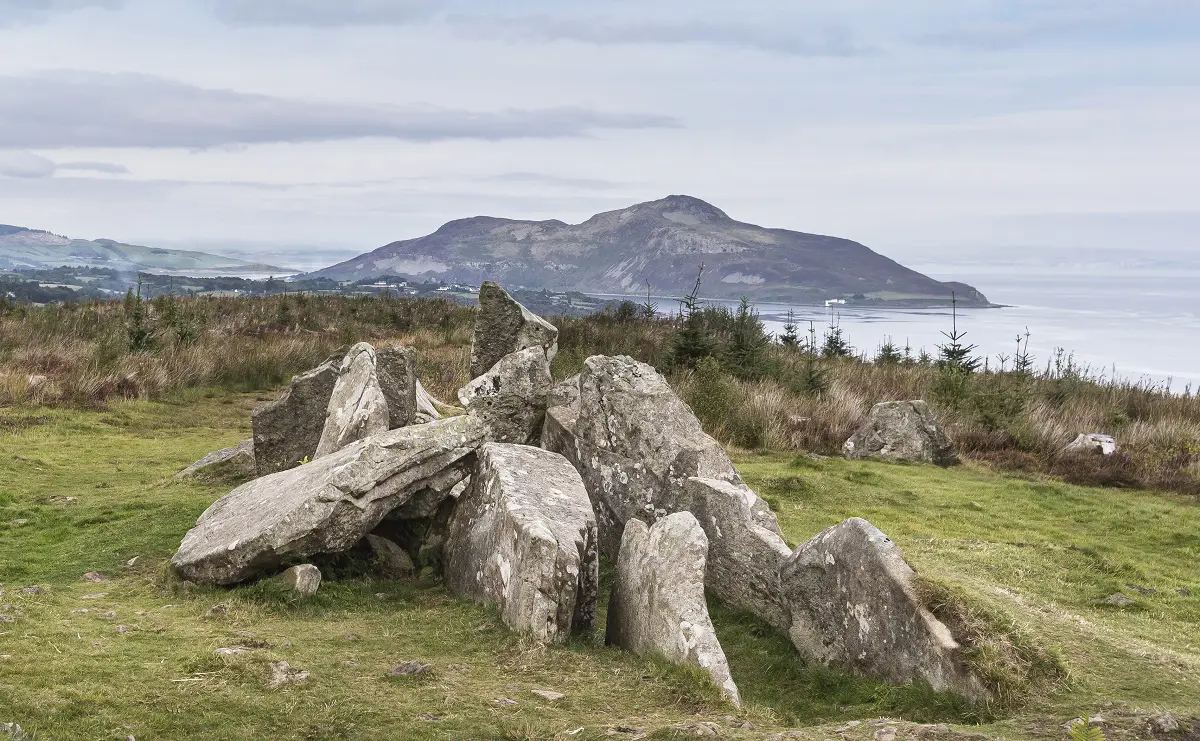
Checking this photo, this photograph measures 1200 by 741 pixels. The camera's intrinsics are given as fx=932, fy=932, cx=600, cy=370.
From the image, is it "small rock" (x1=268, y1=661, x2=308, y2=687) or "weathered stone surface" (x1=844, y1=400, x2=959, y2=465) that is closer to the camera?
"small rock" (x1=268, y1=661, x2=308, y2=687)

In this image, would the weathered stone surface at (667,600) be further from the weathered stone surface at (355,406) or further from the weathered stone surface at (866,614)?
the weathered stone surface at (355,406)

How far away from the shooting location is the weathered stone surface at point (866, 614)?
5.86 meters

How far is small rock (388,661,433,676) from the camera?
18.5 ft

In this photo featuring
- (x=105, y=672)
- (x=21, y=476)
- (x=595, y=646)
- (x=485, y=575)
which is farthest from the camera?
(x=21, y=476)

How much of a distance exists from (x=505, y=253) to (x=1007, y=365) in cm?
17022

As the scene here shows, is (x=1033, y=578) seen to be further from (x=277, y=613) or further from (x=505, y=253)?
(x=505, y=253)

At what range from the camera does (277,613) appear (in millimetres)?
6961

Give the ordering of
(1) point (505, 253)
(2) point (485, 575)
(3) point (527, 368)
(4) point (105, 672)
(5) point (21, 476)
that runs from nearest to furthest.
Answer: (4) point (105, 672)
(2) point (485, 575)
(3) point (527, 368)
(5) point (21, 476)
(1) point (505, 253)

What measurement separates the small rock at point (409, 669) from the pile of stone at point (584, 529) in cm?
89

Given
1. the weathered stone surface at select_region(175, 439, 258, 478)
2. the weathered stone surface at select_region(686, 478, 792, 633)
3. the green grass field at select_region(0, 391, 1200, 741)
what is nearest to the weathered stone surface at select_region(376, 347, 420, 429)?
the weathered stone surface at select_region(175, 439, 258, 478)

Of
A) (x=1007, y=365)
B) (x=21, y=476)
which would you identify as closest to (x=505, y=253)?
(x=1007, y=365)

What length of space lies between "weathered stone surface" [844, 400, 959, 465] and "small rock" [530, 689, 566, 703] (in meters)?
12.5

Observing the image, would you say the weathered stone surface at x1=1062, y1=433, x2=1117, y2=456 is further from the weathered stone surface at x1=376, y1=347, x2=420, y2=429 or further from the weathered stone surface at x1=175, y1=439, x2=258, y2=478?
the weathered stone surface at x1=175, y1=439, x2=258, y2=478

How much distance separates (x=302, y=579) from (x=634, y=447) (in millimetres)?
3488
